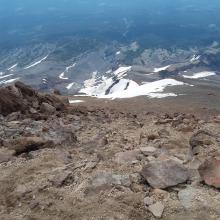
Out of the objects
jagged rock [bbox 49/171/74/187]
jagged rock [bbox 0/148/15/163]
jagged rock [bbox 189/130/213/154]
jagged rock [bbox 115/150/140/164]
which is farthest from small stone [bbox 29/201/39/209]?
jagged rock [bbox 189/130/213/154]

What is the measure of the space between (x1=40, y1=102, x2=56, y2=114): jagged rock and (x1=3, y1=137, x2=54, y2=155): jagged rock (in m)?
8.69

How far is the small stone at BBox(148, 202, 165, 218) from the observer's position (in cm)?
1211

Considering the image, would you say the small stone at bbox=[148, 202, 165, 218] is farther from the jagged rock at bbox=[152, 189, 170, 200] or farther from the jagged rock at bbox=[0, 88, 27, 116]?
the jagged rock at bbox=[0, 88, 27, 116]

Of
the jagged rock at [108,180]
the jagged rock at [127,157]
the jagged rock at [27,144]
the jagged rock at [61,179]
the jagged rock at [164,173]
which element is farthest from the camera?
the jagged rock at [27,144]

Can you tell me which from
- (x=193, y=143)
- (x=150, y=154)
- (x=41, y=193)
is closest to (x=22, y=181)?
(x=41, y=193)

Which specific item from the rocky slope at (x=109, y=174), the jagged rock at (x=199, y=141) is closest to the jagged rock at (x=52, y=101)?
the rocky slope at (x=109, y=174)

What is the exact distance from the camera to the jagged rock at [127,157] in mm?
15492

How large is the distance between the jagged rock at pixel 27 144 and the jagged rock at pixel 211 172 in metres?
6.15

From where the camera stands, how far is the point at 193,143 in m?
16.5

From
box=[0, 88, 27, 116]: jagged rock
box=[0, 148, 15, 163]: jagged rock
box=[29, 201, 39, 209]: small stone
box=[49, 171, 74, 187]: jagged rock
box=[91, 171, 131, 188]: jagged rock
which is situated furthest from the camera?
box=[0, 88, 27, 116]: jagged rock

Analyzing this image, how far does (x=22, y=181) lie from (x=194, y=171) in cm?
461

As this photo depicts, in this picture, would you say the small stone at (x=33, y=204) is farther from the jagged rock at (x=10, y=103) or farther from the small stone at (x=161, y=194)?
the jagged rock at (x=10, y=103)

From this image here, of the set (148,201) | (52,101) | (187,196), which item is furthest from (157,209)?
(52,101)

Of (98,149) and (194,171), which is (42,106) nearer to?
(98,149)
